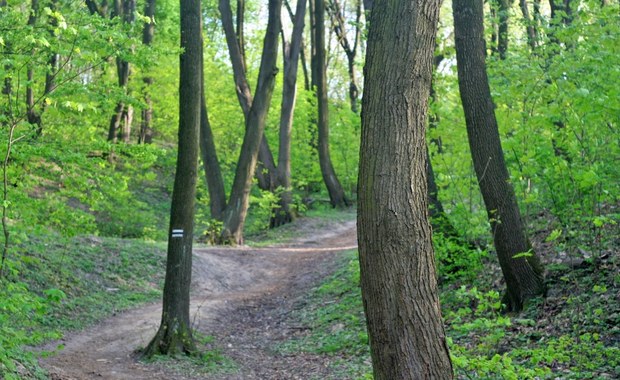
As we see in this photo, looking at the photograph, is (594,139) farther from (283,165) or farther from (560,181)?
(283,165)

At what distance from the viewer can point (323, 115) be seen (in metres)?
26.2

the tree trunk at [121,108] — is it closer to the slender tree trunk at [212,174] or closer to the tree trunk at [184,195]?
the slender tree trunk at [212,174]

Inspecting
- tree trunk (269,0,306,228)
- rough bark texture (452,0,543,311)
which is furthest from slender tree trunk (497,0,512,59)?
tree trunk (269,0,306,228)

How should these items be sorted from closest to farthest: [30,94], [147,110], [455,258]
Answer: [455,258], [30,94], [147,110]

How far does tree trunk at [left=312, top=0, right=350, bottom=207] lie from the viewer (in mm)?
24997

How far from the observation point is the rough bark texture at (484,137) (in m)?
8.29

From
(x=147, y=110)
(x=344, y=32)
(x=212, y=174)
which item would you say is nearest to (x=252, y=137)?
(x=212, y=174)

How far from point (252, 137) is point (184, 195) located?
1007 cm


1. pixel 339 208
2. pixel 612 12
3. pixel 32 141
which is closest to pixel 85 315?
pixel 32 141

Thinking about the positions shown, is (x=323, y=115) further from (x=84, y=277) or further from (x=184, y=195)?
(x=184, y=195)

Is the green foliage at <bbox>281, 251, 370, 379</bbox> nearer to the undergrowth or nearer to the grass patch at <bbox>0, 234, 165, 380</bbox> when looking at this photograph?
the undergrowth

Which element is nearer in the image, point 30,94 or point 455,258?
point 455,258

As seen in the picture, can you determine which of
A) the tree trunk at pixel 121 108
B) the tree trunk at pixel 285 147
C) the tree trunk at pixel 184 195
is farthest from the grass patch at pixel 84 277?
the tree trunk at pixel 121 108

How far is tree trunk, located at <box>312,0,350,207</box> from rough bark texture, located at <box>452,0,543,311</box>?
55.4 feet
